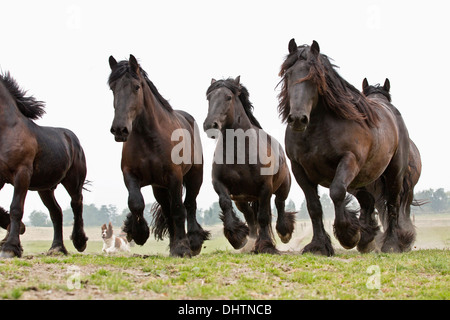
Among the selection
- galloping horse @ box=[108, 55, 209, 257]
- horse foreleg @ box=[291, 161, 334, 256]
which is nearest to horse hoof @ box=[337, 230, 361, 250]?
horse foreleg @ box=[291, 161, 334, 256]

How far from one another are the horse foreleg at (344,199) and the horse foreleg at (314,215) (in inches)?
17.2

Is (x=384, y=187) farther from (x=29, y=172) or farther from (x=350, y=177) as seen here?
(x=29, y=172)

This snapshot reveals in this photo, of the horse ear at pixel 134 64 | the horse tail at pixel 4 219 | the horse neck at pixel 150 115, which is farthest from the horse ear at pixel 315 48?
the horse tail at pixel 4 219

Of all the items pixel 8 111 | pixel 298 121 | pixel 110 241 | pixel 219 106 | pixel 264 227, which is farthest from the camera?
pixel 110 241

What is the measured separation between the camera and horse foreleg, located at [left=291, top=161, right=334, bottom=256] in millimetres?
9258

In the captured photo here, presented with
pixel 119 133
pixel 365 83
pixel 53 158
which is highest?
pixel 365 83

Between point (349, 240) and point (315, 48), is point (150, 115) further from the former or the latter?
point (349, 240)

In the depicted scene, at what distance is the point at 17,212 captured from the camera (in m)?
9.08

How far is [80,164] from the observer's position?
1151cm

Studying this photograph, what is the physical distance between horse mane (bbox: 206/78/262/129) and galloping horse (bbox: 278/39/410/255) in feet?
3.76

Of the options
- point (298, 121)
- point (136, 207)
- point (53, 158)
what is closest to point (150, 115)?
point (136, 207)

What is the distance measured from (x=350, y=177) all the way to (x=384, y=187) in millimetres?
2777

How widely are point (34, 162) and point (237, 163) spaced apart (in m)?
3.62
